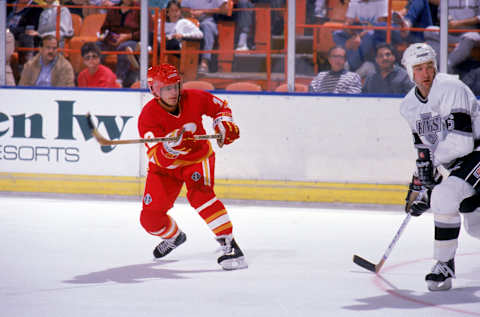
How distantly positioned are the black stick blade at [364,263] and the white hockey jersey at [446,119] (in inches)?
24.2

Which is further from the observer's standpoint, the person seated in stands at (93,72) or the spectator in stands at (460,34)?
the person seated in stands at (93,72)

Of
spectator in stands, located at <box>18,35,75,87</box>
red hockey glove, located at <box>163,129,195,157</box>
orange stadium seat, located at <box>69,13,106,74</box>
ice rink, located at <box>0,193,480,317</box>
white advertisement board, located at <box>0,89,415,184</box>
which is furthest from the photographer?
orange stadium seat, located at <box>69,13,106,74</box>

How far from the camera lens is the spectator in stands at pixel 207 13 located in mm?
6273

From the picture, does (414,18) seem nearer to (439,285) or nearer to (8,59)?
(439,285)

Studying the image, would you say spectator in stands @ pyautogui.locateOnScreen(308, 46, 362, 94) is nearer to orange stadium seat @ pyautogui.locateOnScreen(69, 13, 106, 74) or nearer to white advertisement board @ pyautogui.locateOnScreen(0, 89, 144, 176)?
white advertisement board @ pyautogui.locateOnScreen(0, 89, 144, 176)

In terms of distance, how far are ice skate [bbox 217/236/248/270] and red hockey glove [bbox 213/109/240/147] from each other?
0.48 meters

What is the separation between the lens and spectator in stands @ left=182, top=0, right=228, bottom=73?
6273 millimetres

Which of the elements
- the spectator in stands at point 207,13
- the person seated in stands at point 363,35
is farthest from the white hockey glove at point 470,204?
the spectator in stands at point 207,13

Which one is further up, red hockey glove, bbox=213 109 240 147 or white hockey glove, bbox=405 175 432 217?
red hockey glove, bbox=213 109 240 147

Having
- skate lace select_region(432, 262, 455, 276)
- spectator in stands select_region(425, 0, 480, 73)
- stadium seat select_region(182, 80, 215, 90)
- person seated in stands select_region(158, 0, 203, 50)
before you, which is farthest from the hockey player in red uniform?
person seated in stands select_region(158, 0, 203, 50)

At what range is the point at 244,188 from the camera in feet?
19.0

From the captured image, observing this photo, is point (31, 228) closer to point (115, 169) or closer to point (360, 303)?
point (115, 169)

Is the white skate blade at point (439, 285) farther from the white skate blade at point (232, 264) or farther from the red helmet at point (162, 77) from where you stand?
the red helmet at point (162, 77)

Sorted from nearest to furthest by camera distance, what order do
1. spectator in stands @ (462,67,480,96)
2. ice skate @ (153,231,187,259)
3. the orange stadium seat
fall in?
ice skate @ (153,231,187,259) → spectator in stands @ (462,67,480,96) → the orange stadium seat
